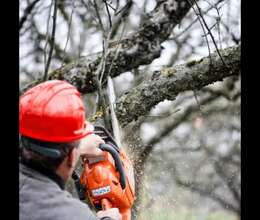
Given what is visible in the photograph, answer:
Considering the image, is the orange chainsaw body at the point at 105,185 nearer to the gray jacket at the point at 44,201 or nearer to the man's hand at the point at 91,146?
the man's hand at the point at 91,146

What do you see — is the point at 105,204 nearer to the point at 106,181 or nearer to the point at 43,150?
the point at 106,181

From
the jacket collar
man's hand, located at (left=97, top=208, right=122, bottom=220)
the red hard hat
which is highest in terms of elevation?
the red hard hat

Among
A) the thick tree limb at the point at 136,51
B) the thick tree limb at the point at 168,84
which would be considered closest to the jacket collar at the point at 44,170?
the thick tree limb at the point at 168,84

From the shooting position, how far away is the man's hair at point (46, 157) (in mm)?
1675

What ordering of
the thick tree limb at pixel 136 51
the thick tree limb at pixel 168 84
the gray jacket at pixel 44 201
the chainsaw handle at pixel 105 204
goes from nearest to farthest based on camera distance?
1. the gray jacket at pixel 44 201
2. the chainsaw handle at pixel 105 204
3. the thick tree limb at pixel 168 84
4. the thick tree limb at pixel 136 51

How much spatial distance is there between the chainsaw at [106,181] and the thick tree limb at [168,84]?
633 millimetres

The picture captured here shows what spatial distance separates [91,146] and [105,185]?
179 millimetres

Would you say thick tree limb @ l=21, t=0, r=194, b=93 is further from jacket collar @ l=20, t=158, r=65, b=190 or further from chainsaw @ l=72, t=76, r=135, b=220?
jacket collar @ l=20, t=158, r=65, b=190

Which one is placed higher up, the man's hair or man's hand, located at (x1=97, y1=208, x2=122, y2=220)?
Result: the man's hair

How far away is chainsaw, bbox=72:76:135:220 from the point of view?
7.16 ft

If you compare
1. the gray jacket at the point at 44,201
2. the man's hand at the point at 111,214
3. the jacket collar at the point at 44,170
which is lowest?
the man's hand at the point at 111,214

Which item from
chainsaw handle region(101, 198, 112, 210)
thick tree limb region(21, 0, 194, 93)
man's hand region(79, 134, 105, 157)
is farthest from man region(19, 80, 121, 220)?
thick tree limb region(21, 0, 194, 93)

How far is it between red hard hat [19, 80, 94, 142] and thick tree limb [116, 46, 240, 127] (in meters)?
1.20

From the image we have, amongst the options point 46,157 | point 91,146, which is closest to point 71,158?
point 46,157
